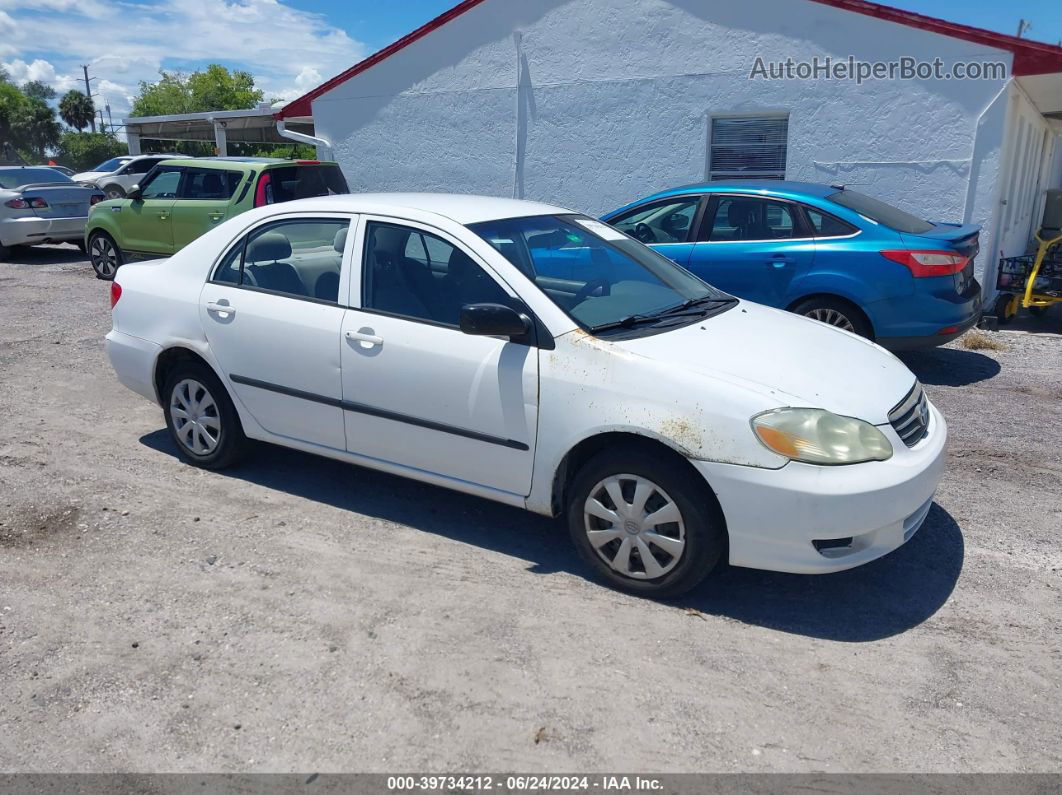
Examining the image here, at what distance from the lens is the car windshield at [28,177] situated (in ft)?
49.0

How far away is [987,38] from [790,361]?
7.88m

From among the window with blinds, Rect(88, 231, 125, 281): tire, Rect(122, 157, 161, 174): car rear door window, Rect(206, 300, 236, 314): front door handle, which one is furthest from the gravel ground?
Rect(122, 157, 161, 174): car rear door window

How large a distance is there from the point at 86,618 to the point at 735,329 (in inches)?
124

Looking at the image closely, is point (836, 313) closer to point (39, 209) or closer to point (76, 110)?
point (39, 209)

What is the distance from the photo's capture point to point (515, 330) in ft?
12.7

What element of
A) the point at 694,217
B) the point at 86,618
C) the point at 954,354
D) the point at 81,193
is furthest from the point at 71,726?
the point at 81,193

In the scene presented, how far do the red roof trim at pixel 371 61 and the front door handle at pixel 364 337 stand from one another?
1024cm

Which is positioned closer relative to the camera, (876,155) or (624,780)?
(624,780)

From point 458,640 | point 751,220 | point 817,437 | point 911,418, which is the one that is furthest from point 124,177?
point 817,437

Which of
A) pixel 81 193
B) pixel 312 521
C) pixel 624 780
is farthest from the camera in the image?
pixel 81 193

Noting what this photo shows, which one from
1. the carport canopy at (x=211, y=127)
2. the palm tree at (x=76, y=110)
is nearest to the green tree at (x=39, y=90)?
the palm tree at (x=76, y=110)

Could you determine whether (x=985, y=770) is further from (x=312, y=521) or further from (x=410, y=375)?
(x=312, y=521)

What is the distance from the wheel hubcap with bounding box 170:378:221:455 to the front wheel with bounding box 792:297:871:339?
4833 millimetres

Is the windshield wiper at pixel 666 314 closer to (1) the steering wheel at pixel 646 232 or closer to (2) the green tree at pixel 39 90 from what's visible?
(1) the steering wheel at pixel 646 232
